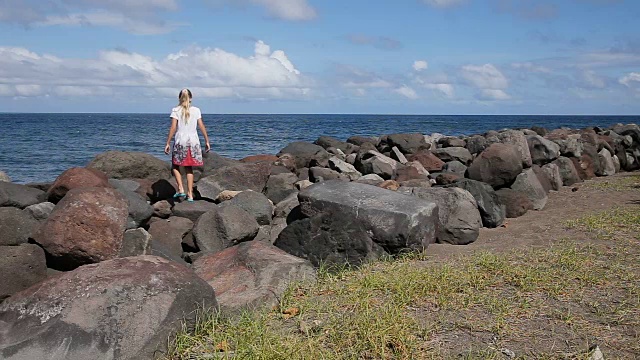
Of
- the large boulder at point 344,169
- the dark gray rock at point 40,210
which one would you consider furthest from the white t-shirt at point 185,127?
the large boulder at point 344,169

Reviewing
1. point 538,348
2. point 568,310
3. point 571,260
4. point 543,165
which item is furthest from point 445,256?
point 543,165

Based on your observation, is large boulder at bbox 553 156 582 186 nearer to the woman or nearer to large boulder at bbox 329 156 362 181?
large boulder at bbox 329 156 362 181

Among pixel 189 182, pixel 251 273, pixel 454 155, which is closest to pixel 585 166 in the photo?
pixel 454 155

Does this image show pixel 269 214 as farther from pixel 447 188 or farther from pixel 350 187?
pixel 447 188

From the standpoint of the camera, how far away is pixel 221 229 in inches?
326

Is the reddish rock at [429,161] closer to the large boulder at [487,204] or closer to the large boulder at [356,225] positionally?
the large boulder at [487,204]

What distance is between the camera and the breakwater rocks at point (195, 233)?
187 inches

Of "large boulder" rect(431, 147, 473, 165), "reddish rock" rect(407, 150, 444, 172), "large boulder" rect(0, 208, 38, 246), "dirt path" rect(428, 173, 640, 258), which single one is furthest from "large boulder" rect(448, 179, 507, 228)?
"large boulder" rect(0, 208, 38, 246)

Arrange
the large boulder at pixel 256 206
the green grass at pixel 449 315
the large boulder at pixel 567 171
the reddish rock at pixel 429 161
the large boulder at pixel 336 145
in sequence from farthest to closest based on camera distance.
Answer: the large boulder at pixel 336 145
the reddish rock at pixel 429 161
the large boulder at pixel 567 171
the large boulder at pixel 256 206
the green grass at pixel 449 315

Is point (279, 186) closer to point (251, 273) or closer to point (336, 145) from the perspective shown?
point (251, 273)

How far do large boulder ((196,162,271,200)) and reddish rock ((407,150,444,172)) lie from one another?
468 cm

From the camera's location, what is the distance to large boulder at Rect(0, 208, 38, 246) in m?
7.01

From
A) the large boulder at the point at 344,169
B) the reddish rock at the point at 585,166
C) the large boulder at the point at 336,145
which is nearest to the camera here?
the large boulder at the point at 344,169

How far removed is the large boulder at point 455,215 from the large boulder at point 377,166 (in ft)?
14.6
